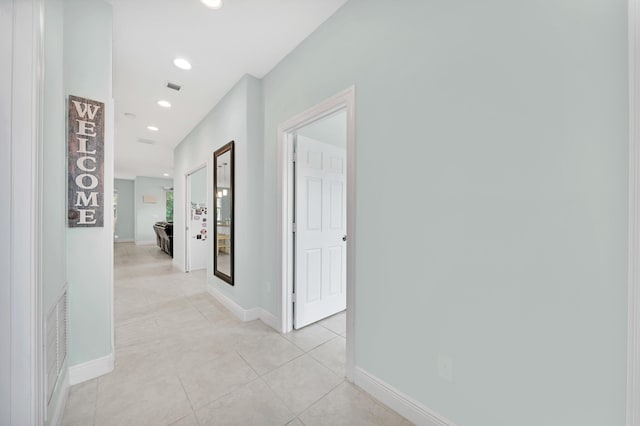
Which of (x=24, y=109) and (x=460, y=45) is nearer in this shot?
(x=24, y=109)

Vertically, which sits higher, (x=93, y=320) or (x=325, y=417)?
(x=93, y=320)

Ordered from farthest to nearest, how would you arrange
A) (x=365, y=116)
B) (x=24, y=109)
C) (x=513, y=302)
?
1. (x=365, y=116)
2. (x=513, y=302)
3. (x=24, y=109)

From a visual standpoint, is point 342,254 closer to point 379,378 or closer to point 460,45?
point 379,378

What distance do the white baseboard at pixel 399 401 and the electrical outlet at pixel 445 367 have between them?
0.22 meters

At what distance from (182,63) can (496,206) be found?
318 cm

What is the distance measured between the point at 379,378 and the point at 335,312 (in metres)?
1.37

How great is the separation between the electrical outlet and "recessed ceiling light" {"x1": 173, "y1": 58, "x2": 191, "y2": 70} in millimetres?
3437

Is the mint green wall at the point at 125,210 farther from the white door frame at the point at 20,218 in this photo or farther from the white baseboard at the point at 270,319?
the white door frame at the point at 20,218

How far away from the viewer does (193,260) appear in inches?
212

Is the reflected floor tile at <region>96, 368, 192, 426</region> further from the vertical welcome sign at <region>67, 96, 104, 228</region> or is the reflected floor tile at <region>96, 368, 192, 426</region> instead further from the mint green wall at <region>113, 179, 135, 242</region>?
the mint green wall at <region>113, 179, 135, 242</region>

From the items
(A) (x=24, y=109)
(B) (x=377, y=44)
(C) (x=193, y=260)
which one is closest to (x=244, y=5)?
(B) (x=377, y=44)

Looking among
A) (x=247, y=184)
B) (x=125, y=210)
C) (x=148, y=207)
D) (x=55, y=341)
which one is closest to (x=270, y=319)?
(x=247, y=184)

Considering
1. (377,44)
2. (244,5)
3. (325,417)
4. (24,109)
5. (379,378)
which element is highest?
(244,5)

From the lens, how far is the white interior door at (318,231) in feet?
8.34
